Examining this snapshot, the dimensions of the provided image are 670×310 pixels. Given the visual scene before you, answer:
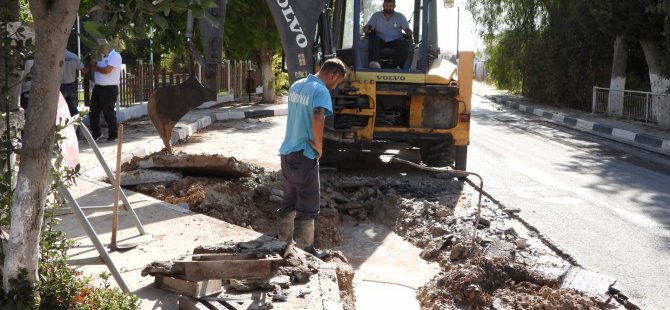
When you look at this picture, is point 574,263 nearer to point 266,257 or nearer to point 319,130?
point 319,130

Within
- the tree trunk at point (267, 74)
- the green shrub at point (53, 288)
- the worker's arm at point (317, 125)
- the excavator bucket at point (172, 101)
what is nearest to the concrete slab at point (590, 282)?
the worker's arm at point (317, 125)

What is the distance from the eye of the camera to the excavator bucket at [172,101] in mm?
9594

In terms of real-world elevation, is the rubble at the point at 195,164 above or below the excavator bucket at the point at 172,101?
below

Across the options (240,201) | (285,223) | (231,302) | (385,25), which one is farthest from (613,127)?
(231,302)

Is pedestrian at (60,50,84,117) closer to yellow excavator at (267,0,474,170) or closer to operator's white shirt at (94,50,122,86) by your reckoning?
operator's white shirt at (94,50,122,86)

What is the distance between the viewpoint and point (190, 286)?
4.46 metres

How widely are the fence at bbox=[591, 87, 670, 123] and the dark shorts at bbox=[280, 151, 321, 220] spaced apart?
48.0 ft

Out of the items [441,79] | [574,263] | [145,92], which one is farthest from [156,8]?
[145,92]

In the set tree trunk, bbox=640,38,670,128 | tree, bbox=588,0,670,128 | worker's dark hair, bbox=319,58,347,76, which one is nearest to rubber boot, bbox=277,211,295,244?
worker's dark hair, bbox=319,58,347,76

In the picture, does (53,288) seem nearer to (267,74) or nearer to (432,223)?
(432,223)

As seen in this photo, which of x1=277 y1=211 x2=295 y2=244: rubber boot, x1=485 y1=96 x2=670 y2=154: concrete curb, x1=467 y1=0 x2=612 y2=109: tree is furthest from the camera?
x1=467 y1=0 x2=612 y2=109: tree

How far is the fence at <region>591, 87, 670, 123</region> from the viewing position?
1953 centimetres

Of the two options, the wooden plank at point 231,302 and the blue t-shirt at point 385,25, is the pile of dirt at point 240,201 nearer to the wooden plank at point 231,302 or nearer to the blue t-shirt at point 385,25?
the wooden plank at point 231,302

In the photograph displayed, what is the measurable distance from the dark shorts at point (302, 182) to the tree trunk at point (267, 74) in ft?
67.1
